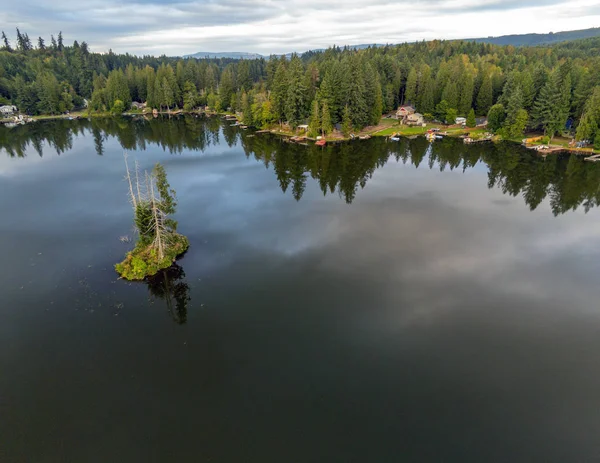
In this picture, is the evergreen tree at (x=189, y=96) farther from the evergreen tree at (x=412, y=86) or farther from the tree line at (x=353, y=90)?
the evergreen tree at (x=412, y=86)

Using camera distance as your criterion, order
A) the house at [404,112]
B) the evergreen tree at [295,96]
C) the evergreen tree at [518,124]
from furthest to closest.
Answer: the house at [404,112] < the evergreen tree at [295,96] < the evergreen tree at [518,124]

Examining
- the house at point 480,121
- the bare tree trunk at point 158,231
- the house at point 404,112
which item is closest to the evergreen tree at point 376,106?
the house at point 404,112

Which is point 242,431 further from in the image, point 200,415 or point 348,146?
point 348,146

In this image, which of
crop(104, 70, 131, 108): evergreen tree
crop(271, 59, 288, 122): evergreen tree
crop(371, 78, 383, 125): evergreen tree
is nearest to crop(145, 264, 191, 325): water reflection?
crop(271, 59, 288, 122): evergreen tree

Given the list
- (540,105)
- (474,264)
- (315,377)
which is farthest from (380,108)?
(315,377)

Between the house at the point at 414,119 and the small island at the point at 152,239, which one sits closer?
the small island at the point at 152,239

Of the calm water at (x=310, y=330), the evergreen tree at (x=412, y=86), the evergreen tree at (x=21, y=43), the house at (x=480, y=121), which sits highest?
the evergreen tree at (x=21, y=43)

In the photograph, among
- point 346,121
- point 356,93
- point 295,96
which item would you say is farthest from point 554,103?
point 295,96

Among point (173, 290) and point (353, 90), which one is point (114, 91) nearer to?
point (353, 90)
